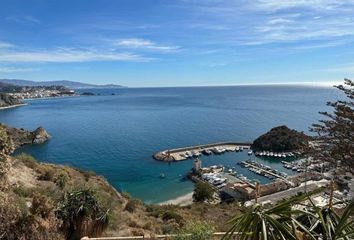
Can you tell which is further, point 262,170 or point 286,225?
point 262,170

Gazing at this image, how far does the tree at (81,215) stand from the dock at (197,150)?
40.0m

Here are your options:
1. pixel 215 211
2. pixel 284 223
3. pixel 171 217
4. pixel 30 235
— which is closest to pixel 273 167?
pixel 215 211

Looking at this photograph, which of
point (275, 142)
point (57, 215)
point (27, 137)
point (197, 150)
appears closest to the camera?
point (57, 215)

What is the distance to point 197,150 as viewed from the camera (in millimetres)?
55219

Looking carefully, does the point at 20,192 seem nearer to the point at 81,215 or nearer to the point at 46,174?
the point at 81,215

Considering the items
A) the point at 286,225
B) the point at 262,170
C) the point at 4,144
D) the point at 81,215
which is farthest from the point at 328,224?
the point at 262,170

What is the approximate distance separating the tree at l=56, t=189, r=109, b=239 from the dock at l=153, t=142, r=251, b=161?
4003cm

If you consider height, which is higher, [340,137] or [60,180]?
[340,137]

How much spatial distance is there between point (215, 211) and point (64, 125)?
230ft

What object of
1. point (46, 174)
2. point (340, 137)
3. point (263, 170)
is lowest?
point (263, 170)

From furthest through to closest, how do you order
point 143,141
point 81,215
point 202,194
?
point 143,141 → point 202,194 → point 81,215

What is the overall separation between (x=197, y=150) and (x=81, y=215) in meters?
46.9

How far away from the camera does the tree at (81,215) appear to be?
858cm

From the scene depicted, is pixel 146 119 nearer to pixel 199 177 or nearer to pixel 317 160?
pixel 199 177
